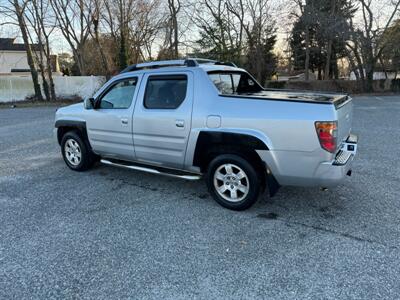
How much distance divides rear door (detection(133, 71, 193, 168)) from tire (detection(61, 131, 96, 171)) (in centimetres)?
131

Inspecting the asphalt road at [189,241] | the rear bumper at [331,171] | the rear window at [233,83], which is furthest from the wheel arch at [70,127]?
the rear bumper at [331,171]

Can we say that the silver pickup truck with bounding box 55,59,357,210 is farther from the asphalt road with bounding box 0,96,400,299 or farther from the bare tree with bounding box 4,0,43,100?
the bare tree with bounding box 4,0,43,100

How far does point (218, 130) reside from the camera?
4.05m

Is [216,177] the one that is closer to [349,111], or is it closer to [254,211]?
[254,211]

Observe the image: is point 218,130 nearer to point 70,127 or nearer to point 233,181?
point 233,181

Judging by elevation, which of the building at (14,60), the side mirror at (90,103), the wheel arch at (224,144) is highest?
the building at (14,60)

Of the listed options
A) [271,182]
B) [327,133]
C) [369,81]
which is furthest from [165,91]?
[369,81]

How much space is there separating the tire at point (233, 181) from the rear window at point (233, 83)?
96 cm

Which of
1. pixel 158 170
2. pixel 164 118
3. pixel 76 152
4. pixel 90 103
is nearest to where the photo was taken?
pixel 164 118

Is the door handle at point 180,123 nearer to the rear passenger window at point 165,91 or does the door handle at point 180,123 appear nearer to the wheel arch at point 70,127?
the rear passenger window at point 165,91

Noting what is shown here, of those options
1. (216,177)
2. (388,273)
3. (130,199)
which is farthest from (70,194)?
(388,273)

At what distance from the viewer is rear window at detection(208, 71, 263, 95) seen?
4.49 m

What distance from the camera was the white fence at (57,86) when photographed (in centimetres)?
2356

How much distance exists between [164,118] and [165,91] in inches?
17.0
